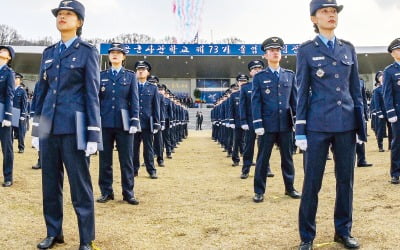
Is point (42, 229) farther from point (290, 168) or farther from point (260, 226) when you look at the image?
point (290, 168)

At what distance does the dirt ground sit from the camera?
4488 millimetres

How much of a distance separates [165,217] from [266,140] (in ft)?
6.69

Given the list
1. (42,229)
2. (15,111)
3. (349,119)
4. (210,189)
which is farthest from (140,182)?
(349,119)

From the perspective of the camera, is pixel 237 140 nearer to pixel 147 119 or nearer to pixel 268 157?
pixel 147 119

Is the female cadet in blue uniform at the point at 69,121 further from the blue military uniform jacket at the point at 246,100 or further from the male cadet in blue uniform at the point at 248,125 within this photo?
the blue military uniform jacket at the point at 246,100

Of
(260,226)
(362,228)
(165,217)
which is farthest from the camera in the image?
(165,217)

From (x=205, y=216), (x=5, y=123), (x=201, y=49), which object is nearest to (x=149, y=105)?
(x=5, y=123)

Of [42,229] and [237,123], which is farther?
[237,123]

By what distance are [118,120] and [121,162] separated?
66cm

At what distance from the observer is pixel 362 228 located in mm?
4770

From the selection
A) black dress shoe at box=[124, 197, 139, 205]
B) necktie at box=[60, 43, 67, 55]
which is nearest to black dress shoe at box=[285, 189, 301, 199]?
black dress shoe at box=[124, 197, 139, 205]

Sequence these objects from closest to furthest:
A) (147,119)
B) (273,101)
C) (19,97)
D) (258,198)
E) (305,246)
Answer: (305,246) → (258,198) → (273,101) → (147,119) → (19,97)

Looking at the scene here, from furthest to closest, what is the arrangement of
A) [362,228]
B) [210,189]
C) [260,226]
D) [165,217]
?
[210,189], [165,217], [260,226], [362,228]

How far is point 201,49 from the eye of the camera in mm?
39938
